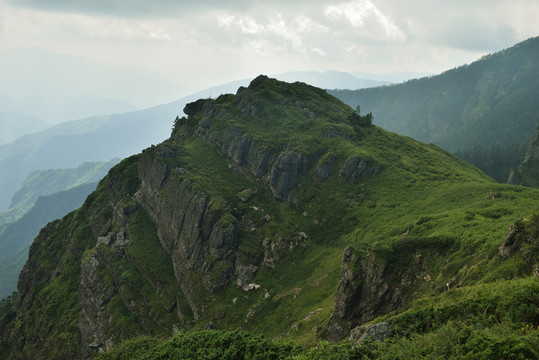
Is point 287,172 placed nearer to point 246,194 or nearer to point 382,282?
point 246,194

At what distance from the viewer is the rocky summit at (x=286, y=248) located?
27.2 m

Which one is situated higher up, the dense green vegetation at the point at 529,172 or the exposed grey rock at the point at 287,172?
the exposed grey rock at the point at 287,172

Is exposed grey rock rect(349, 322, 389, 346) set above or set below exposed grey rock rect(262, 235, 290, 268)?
above

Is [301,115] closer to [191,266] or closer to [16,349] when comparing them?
[191,266]

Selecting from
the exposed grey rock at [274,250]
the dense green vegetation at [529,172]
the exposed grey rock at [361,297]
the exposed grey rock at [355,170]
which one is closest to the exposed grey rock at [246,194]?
the exposed grey rock at [274,250]

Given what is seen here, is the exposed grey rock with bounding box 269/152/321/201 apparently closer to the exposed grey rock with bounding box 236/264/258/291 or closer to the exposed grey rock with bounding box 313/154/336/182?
the exposed grey rock with bounding box 313/154/336/182

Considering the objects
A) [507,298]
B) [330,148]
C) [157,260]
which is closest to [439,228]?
[507,298]

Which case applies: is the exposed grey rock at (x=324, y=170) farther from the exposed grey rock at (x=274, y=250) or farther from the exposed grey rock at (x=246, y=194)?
the exposed grey rock at (x=274, y=250)

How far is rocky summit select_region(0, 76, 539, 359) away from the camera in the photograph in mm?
27219

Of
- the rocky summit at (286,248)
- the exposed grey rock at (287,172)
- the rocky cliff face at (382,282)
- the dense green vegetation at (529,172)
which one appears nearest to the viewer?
the rocky summit at (286,248)

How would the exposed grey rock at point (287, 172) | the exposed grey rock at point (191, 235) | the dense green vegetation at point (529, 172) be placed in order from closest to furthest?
the exposed grey rock at point (191, 235) < the exposed grey rock at point (287, 172) < the dense green vegetation at point (529, 172)

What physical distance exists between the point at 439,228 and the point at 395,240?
7029 mm

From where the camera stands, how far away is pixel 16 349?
87.8m

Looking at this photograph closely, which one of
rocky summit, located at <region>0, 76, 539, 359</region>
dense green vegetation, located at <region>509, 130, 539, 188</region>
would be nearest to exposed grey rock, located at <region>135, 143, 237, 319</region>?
rocky summit, located at <region>0, 76, 539, 359</region>
